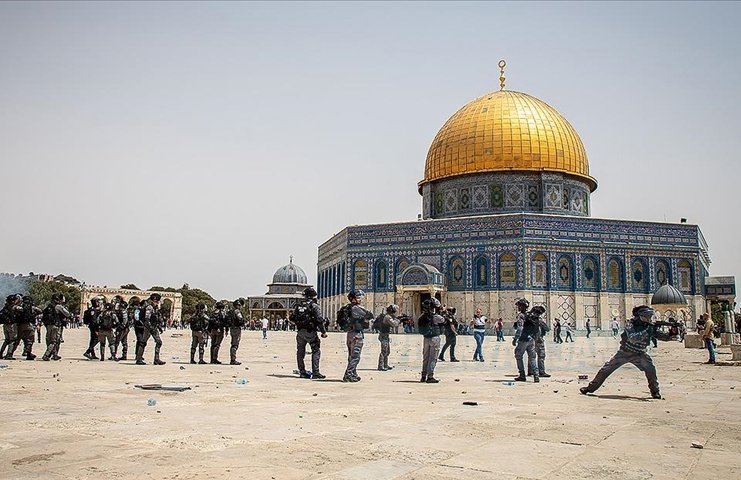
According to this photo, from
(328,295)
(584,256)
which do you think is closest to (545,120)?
(584,256)

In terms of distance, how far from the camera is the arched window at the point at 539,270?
42.5 meters

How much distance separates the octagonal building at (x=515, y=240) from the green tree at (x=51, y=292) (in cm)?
2992

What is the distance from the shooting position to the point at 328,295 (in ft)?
178

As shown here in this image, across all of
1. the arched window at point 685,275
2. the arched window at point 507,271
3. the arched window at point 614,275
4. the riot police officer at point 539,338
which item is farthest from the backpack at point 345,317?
the arched window at point 685,275

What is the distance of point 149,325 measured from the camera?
1530 centimetres

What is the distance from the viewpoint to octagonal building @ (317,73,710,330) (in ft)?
140

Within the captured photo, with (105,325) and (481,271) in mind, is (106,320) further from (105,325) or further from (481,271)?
(481,271)

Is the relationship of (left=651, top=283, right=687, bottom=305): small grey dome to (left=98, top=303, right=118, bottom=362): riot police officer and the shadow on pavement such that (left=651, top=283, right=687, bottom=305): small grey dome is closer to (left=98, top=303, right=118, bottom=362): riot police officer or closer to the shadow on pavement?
(left=98, top=303, right=118, bottom=362): riot police officer

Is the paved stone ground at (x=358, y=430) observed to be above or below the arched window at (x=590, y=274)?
below

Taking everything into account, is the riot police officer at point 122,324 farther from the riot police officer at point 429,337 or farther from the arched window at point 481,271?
the arched window at point 481,271

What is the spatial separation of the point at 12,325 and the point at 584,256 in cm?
3533

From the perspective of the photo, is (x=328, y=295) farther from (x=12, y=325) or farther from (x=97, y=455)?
(x=97, y=455)

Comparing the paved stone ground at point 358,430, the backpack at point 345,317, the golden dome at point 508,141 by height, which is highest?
the golden dome at point 508,141

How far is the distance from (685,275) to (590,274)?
682 centimetres
